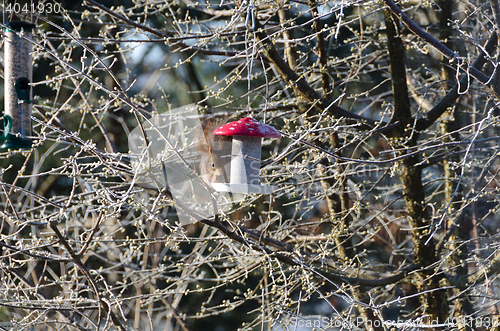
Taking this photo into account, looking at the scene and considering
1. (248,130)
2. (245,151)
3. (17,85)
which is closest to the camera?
(248,130)

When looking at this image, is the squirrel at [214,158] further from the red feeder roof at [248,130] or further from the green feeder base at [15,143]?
the green feeder base at [15,143]

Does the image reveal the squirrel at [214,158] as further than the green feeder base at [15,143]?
Yes

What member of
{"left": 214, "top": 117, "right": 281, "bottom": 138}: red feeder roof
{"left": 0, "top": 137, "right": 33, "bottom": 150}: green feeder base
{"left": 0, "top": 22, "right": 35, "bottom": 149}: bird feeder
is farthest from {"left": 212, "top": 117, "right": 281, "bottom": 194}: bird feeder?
{"left": 0, "top": 22, "right": 35, "bottom": 149}: bird feeder

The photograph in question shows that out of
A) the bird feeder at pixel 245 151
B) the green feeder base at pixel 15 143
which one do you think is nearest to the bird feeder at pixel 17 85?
the green feeder base at pixel 15 143

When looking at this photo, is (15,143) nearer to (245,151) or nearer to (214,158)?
(214,158)

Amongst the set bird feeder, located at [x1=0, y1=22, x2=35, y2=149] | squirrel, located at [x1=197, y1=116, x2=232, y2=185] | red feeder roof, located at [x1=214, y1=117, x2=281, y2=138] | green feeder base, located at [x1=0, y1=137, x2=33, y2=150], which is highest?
bird feeder, located at [x1=0, y1=22, x2=35, y2=149]

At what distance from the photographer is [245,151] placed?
288 centimetres

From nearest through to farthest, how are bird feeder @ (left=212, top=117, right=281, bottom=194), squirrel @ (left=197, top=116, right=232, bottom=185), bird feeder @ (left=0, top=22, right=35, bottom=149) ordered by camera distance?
bird feeder @ (left=212, top=117, right=281, bottom=194) → squirrel @ (left=197, top=116, right=232, bottom=185) → bird feeder @ (left=0, top=22, right=35, bottom=149)

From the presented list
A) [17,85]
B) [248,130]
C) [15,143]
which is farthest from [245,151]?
[17,85]

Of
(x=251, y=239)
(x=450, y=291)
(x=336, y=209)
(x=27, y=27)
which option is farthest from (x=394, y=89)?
(x=27, y=27)

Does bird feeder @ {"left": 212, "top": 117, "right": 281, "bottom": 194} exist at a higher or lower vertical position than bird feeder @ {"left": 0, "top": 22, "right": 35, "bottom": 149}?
lower

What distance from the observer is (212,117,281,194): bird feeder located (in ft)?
8.92

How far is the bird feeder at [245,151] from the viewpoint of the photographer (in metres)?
2.72

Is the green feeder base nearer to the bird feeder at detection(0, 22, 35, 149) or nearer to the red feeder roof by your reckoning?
the bird feeder at detection(0, 22, 35, 149)
